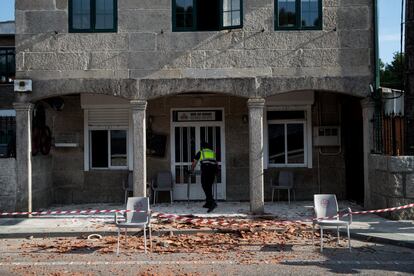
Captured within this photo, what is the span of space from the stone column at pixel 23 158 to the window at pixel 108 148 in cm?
265

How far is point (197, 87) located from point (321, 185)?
497cm

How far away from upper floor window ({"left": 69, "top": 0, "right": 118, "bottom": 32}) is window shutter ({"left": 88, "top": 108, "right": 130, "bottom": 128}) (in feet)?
9.55

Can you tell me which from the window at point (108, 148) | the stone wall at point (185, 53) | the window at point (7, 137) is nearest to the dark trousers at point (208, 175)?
the stone wall at point (185, 53)

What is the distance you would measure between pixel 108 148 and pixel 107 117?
3.01ft

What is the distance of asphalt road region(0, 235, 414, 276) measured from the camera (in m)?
7.94

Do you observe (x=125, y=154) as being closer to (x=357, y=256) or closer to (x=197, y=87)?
(x=197, y=87)

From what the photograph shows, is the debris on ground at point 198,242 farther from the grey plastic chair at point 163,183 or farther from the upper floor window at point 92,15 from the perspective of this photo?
the upper floor window at point 92,15

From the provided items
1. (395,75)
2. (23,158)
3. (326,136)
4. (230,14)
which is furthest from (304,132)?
(395,75)

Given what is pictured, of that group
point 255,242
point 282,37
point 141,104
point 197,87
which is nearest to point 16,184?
point 141,104

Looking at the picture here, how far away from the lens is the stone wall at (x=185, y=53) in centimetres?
1271

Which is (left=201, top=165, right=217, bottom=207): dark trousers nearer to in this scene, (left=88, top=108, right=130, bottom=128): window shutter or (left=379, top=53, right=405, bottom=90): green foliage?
(left=88, top=108, right=130, bottom=128): window shutter

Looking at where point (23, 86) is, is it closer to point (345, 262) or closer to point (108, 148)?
point (108, 148)

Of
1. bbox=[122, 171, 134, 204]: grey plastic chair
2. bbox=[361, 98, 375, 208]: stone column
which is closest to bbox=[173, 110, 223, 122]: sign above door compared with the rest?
bbox=[122, 171, 134, 204]: grey plastic chair

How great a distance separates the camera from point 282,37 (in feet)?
41.9
